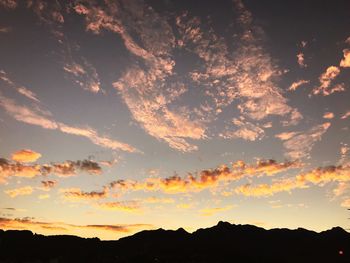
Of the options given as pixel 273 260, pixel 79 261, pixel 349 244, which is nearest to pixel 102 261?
pixel 79 261

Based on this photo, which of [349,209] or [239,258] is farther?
[239,258]

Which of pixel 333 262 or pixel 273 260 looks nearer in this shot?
pixel 333 262

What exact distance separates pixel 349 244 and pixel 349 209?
7063 centimetres

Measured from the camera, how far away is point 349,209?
140 meters

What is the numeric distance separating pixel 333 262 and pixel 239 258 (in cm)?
4886

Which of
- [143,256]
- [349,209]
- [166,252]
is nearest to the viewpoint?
[349,209]

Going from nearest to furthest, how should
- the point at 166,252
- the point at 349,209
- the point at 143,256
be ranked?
the point at 349,209 → the point at 143,256 → the point at 166,252

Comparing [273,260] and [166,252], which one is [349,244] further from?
[166,252]

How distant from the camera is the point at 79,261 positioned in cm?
18988

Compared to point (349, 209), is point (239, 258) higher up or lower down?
lower down

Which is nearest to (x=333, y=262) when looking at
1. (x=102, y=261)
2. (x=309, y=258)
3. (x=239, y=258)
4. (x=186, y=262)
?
(x=309, y=258)

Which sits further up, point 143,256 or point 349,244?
point 349,244

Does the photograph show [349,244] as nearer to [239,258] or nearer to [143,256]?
[239,258]

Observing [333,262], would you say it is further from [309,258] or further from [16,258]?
[16,258]
